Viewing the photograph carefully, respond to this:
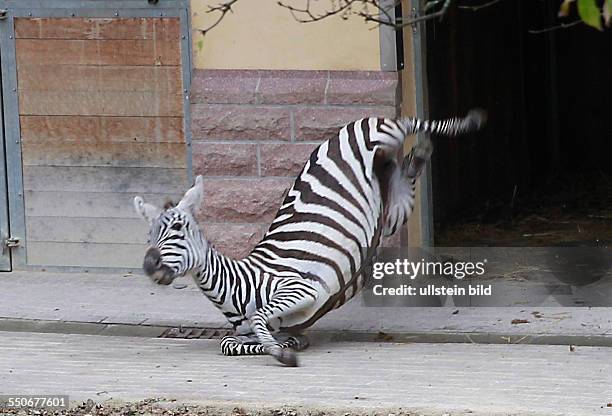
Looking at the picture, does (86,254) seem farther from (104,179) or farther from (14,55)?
(14,55)

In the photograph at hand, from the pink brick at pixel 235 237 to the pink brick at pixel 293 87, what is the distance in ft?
2.88

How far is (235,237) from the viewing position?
9320 mm

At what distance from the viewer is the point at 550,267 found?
9719 mm

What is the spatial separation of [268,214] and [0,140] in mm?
2131

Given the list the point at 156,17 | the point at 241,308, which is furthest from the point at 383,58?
the point at 241,308

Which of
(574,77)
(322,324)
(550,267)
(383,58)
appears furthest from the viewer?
(574,77)

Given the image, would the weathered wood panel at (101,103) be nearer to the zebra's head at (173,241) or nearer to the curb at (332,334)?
the curb at (332,334)

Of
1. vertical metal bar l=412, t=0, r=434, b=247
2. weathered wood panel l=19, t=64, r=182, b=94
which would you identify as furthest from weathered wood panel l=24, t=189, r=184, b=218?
vertical metal bar l=412, t=0, r=434, b=247

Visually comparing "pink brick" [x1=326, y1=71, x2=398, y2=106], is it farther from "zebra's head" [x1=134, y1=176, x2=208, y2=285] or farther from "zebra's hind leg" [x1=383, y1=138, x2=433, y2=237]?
"zebra's head" [x1=134, y1=176, x2=208, y2=285]

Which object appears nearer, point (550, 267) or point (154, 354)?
point (154, 354)

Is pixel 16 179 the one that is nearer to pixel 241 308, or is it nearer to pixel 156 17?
pixel 156 17

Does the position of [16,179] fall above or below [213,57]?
below

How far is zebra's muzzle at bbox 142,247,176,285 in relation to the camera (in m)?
7.42

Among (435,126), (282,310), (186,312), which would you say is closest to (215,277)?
(282,310)
